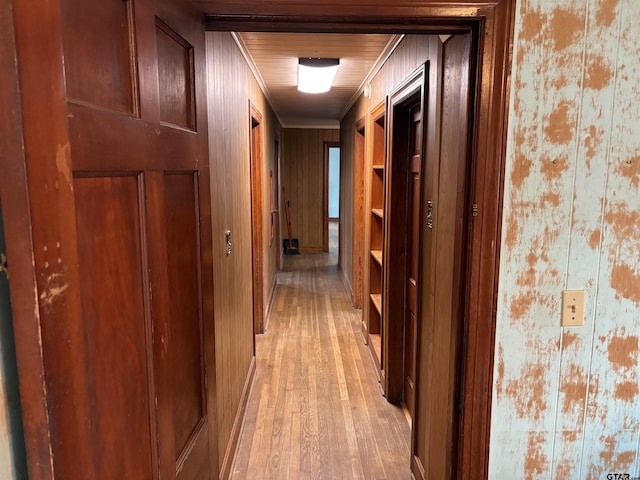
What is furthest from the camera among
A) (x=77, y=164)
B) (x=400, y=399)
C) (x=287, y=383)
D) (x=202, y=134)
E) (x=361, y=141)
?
(x=361, y=141)

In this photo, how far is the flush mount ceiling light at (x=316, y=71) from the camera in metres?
3.14

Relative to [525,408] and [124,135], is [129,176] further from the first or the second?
[525,408]

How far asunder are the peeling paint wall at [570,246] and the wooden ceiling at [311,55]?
4.54ft

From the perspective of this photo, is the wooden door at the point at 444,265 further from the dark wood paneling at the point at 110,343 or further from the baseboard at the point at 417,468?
the dark wood paneling at the point at 110,343

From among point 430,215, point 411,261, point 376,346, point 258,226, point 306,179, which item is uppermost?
point 306,179

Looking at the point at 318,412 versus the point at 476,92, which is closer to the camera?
the point at 476,92

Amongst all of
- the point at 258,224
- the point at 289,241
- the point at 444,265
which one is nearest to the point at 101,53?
the point at 444,265

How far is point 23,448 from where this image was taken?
2.19 ft

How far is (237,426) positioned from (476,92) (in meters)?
2.21

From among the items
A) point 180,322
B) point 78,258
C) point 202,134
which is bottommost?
point 180,322

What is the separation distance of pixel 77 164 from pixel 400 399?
2.79m

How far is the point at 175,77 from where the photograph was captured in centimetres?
108

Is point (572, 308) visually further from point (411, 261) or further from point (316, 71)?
point (316, 71)

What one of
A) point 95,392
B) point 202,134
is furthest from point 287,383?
point 95,392
